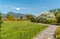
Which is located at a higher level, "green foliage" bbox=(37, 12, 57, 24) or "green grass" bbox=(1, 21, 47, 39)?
"green foliage" bbox=(37, 12, 57, 24)

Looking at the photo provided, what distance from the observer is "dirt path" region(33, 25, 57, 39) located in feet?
8.64

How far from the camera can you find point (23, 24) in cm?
277

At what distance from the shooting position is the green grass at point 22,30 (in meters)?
2.73

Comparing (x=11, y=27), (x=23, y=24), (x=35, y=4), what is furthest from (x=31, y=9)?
(x=11, y=27)

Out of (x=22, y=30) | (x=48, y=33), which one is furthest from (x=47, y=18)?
(x=22, y=30)

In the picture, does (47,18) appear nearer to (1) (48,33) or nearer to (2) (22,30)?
(1) (48,33)

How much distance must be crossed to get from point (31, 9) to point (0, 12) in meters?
0.52

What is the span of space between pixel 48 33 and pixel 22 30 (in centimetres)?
42

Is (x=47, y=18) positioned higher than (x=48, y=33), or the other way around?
(x=47, y=18)

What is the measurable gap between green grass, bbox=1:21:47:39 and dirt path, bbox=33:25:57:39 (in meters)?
0.07

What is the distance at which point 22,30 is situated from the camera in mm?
2744

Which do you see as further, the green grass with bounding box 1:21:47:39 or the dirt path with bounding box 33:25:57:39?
the green grass with bounding box 1:21:47:39

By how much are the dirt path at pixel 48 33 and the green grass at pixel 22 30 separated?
0.07m

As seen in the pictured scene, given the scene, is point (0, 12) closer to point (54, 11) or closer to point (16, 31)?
point (16, 31)
